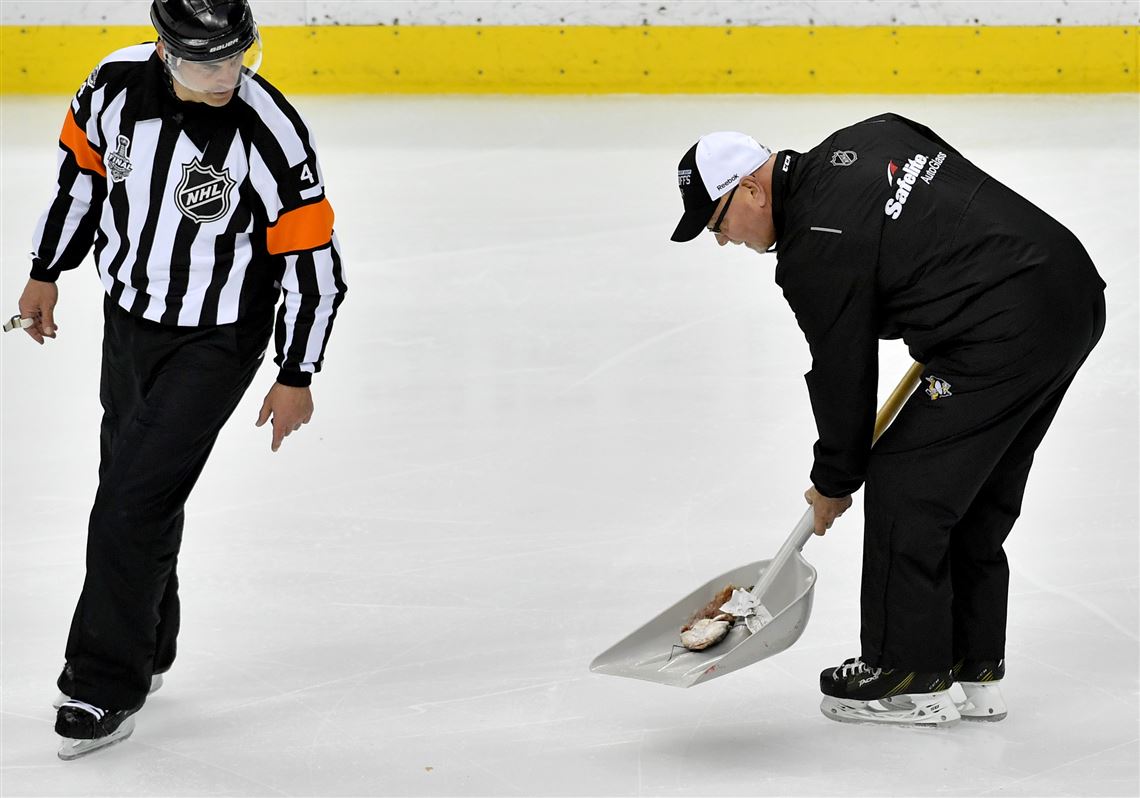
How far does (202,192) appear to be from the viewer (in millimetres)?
2510

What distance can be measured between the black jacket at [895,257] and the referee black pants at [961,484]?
4 centimetres

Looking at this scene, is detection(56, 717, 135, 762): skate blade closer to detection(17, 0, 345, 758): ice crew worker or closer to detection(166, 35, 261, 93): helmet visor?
detection(17, 0, 345, 758): ice crew worker

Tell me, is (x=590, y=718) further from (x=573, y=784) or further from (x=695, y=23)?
(x=695, y=23)

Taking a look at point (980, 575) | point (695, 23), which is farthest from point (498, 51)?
point (980, 575)

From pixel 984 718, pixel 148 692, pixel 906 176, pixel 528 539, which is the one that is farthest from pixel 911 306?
pixel 148 692

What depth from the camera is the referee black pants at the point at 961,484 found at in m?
2.46

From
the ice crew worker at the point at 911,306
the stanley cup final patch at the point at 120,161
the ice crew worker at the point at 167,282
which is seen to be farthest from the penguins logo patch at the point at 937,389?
the stanley cup final patch at the point at 120,161

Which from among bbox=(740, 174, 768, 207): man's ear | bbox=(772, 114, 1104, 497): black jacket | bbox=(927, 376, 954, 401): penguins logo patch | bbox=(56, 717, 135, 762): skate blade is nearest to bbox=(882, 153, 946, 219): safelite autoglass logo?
bbox=(772, 114, 1104, 497): black jacket

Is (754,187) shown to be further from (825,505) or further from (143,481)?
(143,481)

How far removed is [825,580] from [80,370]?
2.40 metres

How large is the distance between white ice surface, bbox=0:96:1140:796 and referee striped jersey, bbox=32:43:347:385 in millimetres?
661

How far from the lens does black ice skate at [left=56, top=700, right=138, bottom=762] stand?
258 centimetres

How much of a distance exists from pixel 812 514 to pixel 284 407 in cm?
91

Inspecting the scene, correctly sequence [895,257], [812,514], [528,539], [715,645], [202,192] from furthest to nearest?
[528,539]
[715,645]
[812,514]
[202,192]
[895,257]
